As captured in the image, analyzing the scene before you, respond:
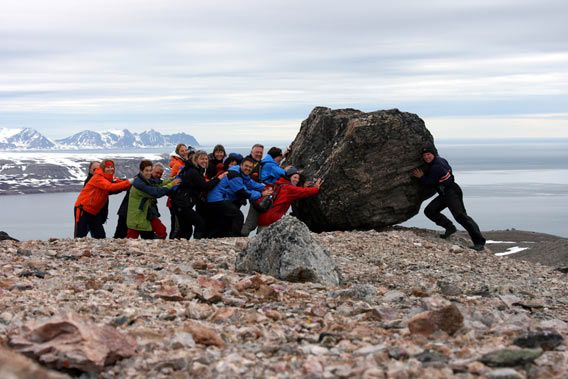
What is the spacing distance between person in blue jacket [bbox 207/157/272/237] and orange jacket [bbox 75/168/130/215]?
2.24m

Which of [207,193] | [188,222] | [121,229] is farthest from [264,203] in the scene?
[121,229]

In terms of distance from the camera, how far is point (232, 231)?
17.3 meters

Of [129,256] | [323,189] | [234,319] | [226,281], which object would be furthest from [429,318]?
[323,189]

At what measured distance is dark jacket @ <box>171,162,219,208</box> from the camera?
1647 cm

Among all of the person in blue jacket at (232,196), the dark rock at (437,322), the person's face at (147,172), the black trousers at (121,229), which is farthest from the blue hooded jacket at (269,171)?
the dark rock at (437,322)

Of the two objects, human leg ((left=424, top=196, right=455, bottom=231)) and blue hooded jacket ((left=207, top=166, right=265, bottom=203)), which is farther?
human leg ((left=424, top=196, right=455, bottom=231))

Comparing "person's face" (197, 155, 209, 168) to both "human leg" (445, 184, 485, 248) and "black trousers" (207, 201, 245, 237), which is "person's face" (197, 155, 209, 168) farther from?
"human leg" (445, 184, 485, 248)

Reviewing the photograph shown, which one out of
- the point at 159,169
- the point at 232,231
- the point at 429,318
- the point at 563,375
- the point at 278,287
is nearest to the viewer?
the point at 563,375

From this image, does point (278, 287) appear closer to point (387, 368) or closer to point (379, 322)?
point (379, 322)

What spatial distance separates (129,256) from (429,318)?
693 centimetres

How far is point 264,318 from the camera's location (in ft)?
23.9

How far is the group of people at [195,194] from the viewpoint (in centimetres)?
1602

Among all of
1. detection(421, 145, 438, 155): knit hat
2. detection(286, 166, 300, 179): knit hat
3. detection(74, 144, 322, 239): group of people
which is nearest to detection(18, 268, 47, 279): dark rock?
detection(74, 144, 322, 239): group of people

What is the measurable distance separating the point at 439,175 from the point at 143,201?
7.71m
